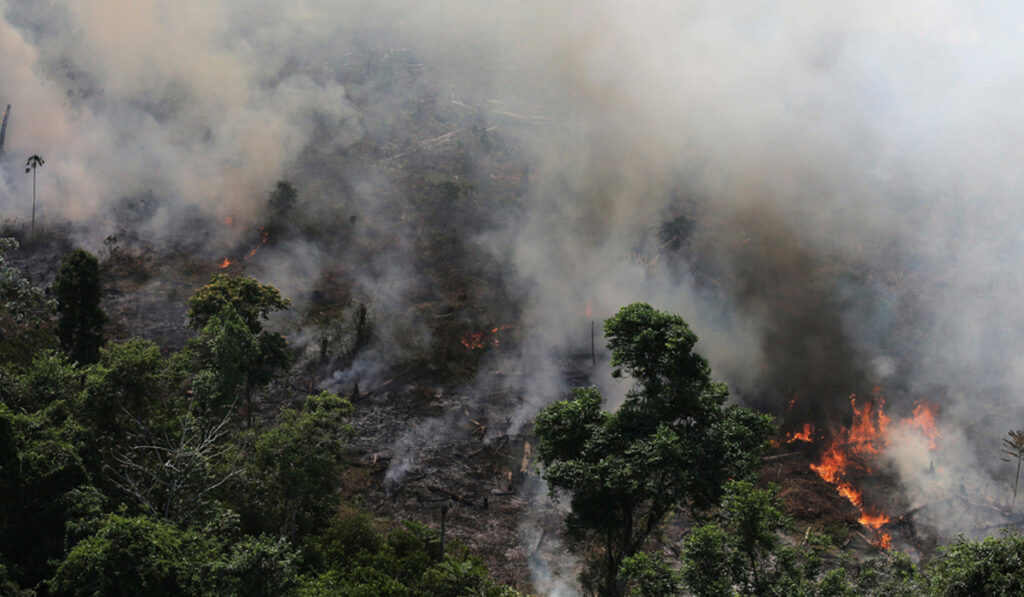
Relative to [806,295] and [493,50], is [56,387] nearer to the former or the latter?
[806,295]

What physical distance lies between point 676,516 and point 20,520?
28752mm

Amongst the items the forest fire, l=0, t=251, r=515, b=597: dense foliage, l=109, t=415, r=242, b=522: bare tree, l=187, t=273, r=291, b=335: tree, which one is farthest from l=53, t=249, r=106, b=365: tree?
the forest fire

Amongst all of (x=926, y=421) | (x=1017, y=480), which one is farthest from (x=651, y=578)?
(x=926, y=421)

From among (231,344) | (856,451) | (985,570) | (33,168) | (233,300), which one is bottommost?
(985,570)

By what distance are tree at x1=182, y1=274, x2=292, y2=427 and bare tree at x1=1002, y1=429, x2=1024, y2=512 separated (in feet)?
138

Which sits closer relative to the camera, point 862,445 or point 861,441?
point 862,445

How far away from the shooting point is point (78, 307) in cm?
3516

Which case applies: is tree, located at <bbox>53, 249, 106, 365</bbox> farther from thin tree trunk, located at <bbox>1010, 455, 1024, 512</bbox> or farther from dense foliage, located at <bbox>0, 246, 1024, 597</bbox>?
thin tree trunk, located at <bbox>1010, 455, 1024, 512</bbox>

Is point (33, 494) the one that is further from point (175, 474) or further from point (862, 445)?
point (862, 445)

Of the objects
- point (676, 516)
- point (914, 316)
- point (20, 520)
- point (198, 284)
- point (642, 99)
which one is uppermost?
point (642, 99)

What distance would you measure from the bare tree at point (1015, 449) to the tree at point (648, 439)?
2454 cm

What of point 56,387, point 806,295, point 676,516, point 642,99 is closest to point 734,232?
point 806,295

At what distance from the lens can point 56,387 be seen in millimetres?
26344

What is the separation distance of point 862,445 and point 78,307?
4680 centimetres
